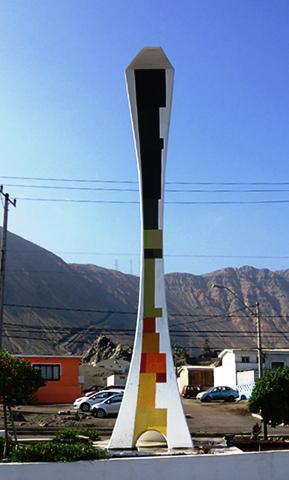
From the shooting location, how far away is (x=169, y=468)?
468 inches

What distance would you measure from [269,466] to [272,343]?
6515 inches

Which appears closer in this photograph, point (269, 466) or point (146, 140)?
point (269, 466)

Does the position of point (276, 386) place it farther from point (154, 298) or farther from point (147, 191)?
point (147, 191)

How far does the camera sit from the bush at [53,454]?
39.3 ft

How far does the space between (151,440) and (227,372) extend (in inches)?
1521

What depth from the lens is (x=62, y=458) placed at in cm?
1193

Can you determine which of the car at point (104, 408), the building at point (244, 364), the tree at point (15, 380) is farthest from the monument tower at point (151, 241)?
the building at point (244, 364)

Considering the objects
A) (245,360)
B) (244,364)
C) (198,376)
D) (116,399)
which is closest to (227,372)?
(245,360)

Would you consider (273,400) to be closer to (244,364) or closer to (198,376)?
(244,364)

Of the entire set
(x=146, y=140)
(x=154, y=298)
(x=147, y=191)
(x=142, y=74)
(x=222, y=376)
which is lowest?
(x=222, y=376)

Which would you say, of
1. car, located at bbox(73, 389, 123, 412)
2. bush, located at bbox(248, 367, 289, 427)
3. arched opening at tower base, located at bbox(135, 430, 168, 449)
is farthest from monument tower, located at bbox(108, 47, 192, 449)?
car, located at bbox(73, 389, 123, 412)

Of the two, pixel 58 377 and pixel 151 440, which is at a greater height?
pixel 58 377

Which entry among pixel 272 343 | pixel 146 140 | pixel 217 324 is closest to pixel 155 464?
pixel 146 140

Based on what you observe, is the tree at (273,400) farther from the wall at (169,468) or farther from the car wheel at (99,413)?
the car wheel at (99,413)
